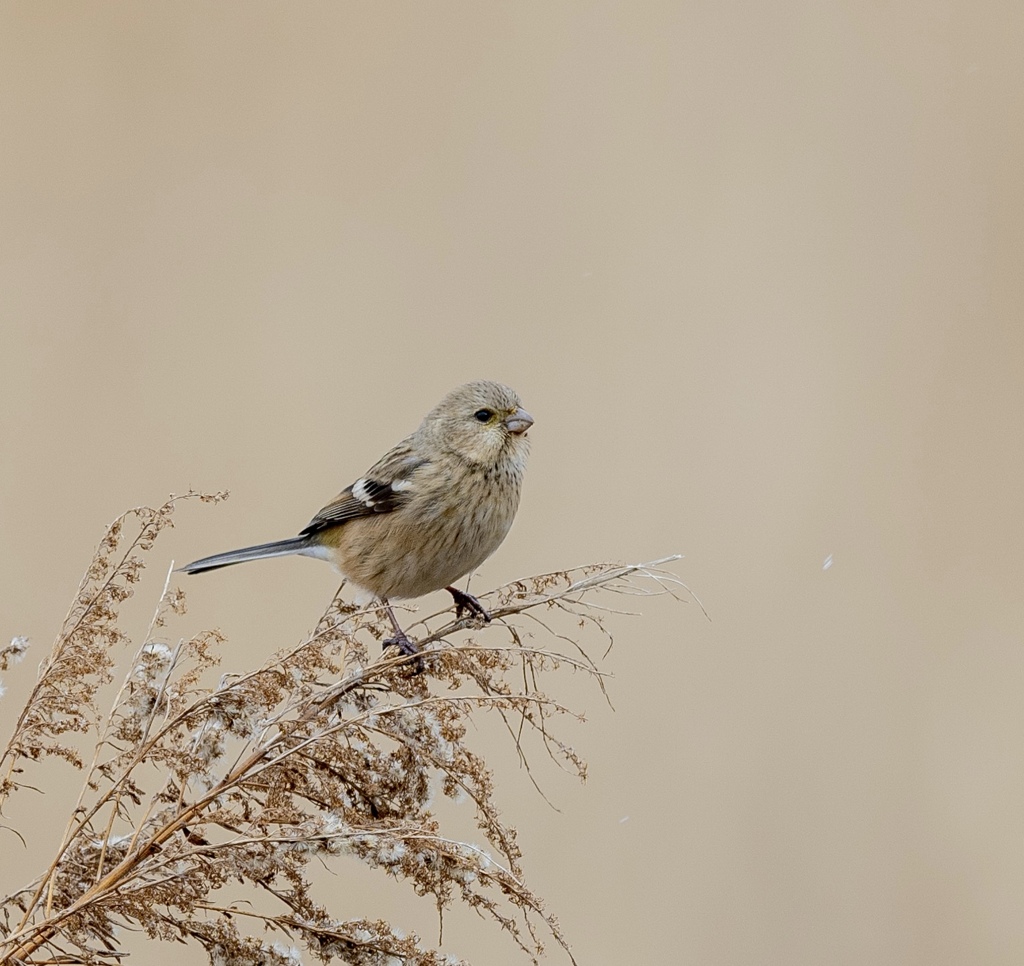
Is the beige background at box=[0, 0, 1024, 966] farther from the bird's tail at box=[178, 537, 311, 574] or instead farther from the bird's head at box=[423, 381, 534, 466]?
the bird's head at box=[423, 381, 534, 466]

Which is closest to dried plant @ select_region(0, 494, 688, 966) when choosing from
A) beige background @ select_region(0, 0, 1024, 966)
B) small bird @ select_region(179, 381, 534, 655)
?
small bird @ select_region(179, 381, 534, 655)

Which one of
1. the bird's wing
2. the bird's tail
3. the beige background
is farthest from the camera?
the beige background

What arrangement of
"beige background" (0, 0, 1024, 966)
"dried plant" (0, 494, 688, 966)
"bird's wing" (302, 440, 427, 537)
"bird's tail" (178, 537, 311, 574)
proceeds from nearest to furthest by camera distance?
1. "dried plant" (0, 494, 688, 966)
2. "bird's tail" (178, 537, 311, 574)
3. "bird's wing" (302, 440, 427, 537)
4. "beige background" (0, 0, 1024, 966)

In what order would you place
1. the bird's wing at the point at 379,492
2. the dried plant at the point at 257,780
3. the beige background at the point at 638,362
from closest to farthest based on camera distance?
the dried plant at the point at 257,780
the bird's wing at the point at 379,492
the beige background at the point at 638,362

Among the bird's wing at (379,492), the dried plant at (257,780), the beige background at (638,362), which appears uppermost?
the beige background at (638,362)

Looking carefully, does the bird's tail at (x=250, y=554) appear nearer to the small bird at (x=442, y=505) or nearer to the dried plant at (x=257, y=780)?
the small bird at (x=442, y=505)

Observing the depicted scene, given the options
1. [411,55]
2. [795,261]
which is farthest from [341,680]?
[411,55]

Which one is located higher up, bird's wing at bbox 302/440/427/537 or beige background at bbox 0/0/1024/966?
beige background at bbox 0/0/1024/966

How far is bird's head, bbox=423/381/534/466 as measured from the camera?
2.47 metres

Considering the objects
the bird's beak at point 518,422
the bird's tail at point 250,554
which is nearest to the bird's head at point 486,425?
the bird's beak at point 518,422

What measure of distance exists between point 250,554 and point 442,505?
47 centimetres

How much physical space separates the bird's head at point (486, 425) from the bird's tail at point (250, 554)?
1.54ft

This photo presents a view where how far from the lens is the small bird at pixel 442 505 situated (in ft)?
7.88

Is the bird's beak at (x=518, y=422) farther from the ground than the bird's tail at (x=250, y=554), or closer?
farther from the ground
